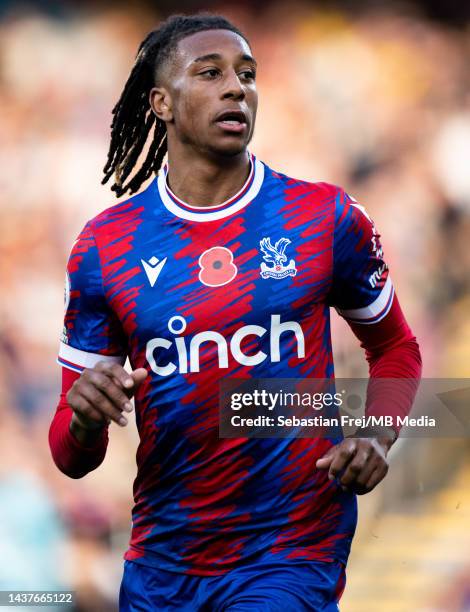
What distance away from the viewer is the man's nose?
3.26 metres

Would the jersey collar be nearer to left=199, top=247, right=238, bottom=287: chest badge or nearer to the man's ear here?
left=199, top=247, right=238, bottom=287: chest badge

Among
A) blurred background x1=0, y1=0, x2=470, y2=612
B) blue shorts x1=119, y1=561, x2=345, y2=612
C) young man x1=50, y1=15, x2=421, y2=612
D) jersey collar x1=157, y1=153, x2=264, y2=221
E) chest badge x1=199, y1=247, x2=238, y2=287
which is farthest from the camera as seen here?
blurred background x1=0, y1=0, x2=470, y2=612

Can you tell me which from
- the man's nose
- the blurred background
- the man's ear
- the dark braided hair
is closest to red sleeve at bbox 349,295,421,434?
the man's nose

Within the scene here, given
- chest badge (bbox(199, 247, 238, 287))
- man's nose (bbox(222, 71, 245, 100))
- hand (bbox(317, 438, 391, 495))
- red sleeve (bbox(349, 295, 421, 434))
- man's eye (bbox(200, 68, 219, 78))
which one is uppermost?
man's eye (bbox(200, 68, 219, 78))

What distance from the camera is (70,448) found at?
321cm

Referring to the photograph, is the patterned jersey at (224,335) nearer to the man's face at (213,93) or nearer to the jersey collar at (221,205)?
the jersey collar at (221,205)

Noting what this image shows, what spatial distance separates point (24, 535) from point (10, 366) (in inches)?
33.1

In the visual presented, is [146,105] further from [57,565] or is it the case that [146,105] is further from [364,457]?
[57,565]

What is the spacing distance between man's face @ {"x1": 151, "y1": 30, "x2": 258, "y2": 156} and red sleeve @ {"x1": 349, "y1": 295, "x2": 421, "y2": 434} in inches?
25.1

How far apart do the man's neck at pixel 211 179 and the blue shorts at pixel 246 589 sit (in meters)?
1.02

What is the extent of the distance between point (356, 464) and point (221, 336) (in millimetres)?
543

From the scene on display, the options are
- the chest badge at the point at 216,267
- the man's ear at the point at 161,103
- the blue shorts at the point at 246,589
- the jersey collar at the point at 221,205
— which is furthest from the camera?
the man's ear at the point at 161,103

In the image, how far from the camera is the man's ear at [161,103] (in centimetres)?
353

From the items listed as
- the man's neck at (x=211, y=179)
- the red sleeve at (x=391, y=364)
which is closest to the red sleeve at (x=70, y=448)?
the man's neck at (x=211, y=179)
